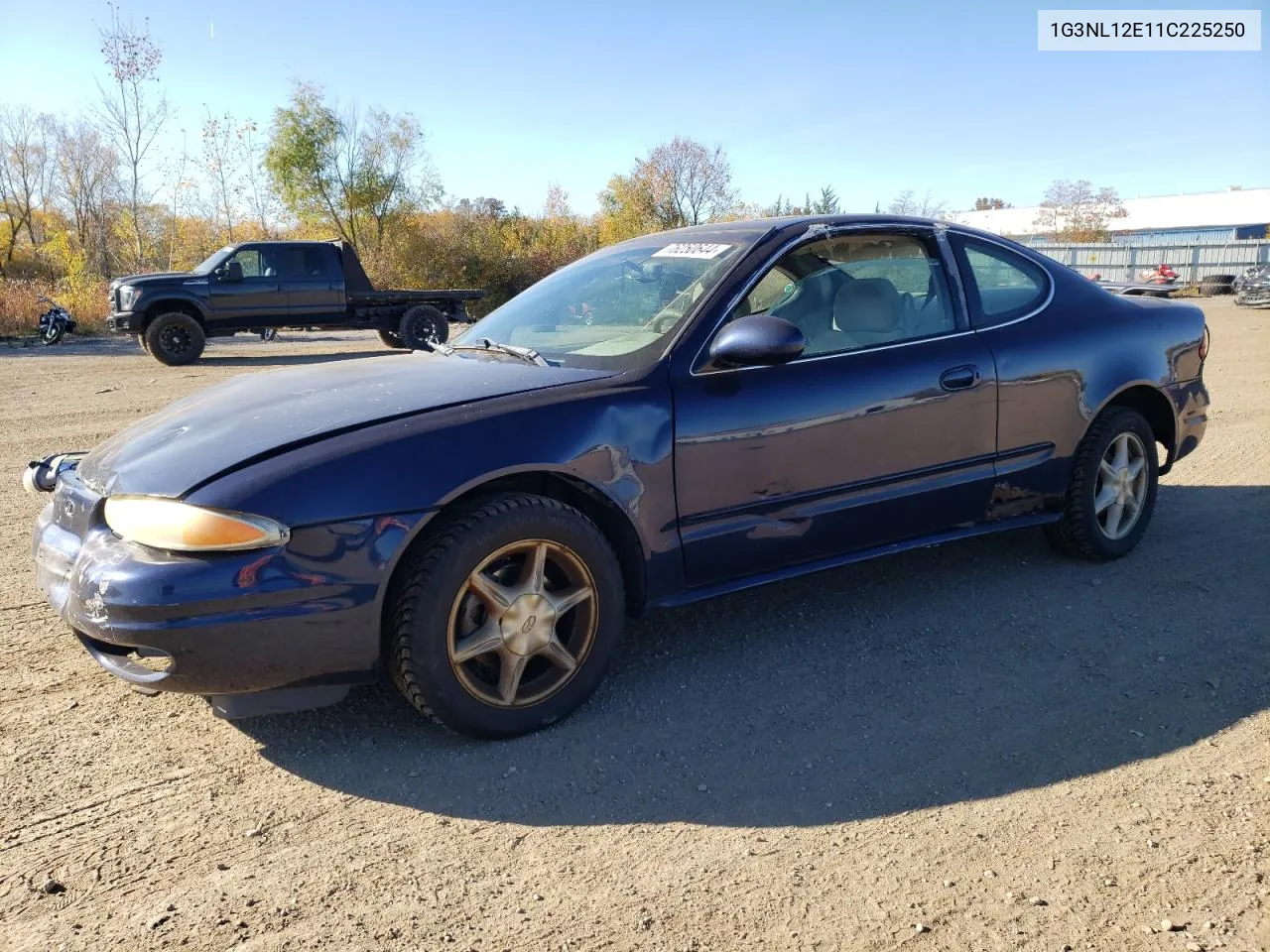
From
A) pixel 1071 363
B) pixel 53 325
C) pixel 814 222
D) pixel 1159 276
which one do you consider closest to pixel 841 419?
pixel 814 222

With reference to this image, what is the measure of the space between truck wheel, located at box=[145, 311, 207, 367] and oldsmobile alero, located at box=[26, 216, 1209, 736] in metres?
11.9

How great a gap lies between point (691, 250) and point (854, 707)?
185 cm

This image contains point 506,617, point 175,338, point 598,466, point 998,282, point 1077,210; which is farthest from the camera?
point 1077,210

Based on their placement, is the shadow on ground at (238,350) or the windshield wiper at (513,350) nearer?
the windshield wiper at (513,350)

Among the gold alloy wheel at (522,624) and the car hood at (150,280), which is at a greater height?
the car hood at (150,280)

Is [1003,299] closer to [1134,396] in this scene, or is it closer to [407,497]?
[1134,396]

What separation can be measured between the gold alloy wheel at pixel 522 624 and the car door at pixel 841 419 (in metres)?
0.44

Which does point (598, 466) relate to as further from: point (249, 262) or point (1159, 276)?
point (1159, 276)

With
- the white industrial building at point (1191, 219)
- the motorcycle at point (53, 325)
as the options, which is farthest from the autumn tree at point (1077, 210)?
the motorcycle at point (53, 325)

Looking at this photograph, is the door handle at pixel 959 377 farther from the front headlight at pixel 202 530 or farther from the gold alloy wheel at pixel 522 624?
the front headlight at pixel 202 530

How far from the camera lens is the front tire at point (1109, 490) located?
13.7 feet

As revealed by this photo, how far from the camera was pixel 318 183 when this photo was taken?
A: 3256 centimetres

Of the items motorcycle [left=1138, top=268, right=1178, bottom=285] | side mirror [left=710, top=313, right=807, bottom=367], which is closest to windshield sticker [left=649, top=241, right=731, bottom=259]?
side mirror [left=710, top=313, right=807, bottom=367]

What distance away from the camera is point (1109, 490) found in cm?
431
